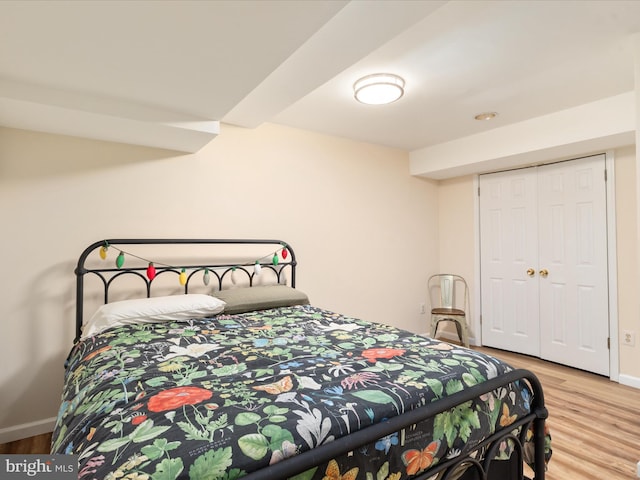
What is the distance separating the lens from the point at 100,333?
1.86 m

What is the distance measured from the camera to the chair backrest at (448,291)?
414 centimetres

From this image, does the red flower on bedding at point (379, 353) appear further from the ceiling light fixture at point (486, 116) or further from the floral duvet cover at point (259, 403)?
the ceiling light fixture at point (486, 116)

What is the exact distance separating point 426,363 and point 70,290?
88.3 inches

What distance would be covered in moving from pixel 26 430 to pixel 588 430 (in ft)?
11.5

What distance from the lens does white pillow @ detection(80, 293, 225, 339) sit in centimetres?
193

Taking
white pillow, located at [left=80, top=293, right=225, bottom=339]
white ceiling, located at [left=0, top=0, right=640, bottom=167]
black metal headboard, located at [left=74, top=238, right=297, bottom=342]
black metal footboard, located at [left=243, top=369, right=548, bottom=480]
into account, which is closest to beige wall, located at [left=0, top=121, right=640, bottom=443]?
black metal headboard, located at [left=74, top=238, right=297, bottom=342]

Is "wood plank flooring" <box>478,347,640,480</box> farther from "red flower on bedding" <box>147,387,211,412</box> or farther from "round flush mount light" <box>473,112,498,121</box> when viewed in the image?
"round flush mount light" <box>473,112,498,121</box>

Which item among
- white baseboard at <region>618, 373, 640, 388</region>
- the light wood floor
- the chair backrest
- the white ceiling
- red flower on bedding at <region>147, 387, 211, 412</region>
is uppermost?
the white ceiling

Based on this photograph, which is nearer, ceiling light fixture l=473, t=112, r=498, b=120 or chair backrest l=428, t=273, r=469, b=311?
ceiling light fixture l=473, t=112, r=498, b=120

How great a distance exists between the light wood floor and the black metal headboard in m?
1.00

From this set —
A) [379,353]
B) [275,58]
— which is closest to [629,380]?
[379,353]

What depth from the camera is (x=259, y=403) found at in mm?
1022

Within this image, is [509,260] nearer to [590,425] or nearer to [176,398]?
[590,425]

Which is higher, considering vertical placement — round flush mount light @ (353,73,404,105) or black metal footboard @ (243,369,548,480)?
round flush mount light @ (353,73,404,105)
